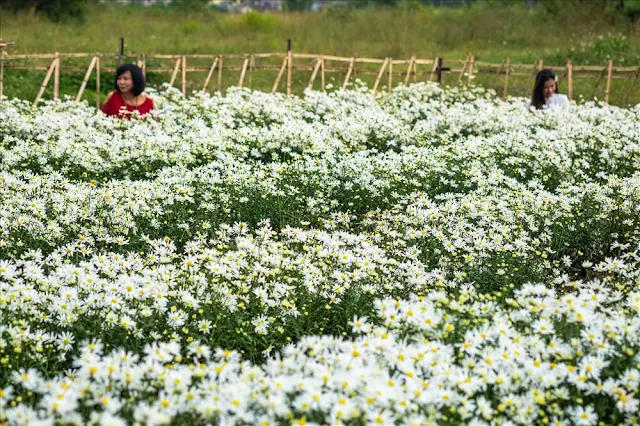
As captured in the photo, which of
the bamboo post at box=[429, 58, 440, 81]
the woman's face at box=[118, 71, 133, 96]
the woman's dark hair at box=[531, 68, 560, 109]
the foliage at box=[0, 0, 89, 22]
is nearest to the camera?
the woman's face at box=[118, 71, 133, 96]

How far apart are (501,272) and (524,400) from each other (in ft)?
5.99

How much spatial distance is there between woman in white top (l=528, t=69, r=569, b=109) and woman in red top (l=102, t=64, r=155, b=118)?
5.89m

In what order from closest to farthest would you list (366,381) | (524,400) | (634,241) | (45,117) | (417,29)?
(366,381) < (524,400) < (634,241) < (45,117) < (417,29)

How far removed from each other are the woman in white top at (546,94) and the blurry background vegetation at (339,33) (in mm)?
5621

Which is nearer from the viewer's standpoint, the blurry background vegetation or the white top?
the white top

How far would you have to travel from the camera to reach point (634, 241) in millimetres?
5938

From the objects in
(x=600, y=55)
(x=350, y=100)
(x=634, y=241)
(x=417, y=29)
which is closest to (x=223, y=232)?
(x=634, y=241)

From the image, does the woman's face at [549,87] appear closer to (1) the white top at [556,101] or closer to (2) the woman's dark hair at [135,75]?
(1) the white top at [556,101]

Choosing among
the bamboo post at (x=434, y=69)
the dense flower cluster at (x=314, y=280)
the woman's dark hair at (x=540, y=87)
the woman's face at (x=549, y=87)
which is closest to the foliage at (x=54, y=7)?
the bamboo post at (x=434, y=69)

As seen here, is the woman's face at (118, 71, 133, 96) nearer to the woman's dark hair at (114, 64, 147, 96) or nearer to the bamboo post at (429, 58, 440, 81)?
the woman's dark hair at (114, 64, 147, 96)

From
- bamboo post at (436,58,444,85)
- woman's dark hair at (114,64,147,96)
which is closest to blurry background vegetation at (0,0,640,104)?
bamboo post at (436,58,444,85)

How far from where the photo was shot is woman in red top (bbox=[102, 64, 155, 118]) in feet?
32.8

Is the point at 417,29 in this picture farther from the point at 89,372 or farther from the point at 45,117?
the point at 89,372

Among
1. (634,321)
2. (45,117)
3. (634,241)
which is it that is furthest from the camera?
(45,117)
